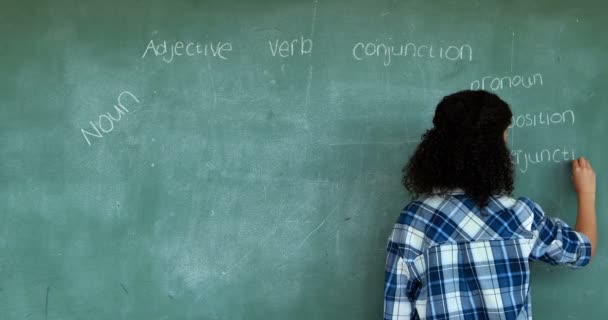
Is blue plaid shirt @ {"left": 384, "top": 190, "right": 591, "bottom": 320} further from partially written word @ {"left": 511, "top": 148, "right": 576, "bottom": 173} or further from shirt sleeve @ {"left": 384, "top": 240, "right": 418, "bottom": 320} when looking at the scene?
partially written word @ {"left": 511, "top": 148, "right": 576, "bottom": 173}

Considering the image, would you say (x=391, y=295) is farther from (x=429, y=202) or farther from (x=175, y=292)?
(x=175, y=292)

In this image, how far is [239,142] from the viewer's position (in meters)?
2.16

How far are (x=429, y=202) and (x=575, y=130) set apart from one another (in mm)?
818

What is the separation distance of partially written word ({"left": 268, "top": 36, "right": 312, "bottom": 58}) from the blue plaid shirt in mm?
741

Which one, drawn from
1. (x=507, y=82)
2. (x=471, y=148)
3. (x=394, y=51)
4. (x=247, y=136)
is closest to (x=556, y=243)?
(x=471, y=148)

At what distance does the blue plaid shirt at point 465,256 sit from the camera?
5.48ft

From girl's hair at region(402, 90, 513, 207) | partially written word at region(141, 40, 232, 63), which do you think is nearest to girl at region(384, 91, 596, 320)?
girl's hair at region(402, 90, 513, 207)

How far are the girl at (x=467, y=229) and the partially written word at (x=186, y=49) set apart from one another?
84cm

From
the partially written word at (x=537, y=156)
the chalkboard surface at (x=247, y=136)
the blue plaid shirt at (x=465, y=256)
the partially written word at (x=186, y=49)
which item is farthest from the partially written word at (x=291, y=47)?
the partially written word at (x=537, y=156)

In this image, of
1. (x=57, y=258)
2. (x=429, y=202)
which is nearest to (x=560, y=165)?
(x=429, y=202)

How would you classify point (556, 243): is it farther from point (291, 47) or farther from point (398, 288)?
point (291, 47)

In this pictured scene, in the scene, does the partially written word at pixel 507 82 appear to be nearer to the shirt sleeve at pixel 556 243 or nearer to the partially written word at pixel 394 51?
the partially written word at pixel 394 51

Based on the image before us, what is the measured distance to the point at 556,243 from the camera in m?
1.79

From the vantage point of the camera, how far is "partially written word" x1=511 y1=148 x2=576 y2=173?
2199 millimetres
